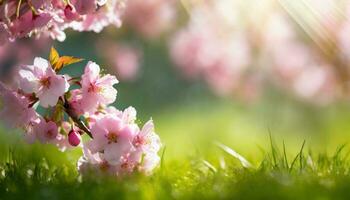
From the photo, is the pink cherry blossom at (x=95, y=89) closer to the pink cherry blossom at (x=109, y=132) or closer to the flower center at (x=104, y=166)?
the pink cherry blossom at (x=109, y=132)

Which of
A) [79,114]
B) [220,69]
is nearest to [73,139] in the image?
[79,114]

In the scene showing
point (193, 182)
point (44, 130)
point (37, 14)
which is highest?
point (37, 14)

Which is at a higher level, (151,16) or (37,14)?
(151,16)

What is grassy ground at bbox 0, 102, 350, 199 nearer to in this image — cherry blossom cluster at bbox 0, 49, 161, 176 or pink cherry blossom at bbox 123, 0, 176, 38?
cherry blossom cluster at bbox 0, 49, 161, 176

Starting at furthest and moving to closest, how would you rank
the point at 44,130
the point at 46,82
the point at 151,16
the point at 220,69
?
the point at 151,16 → the point at 220,69 → the point at 44,130 → the point at 46,82

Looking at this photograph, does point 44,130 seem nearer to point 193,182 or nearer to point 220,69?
point 193,182

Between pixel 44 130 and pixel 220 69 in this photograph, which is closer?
pixel 44 130

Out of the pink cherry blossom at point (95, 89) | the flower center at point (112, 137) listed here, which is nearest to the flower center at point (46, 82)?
the pink cherry blossom at point (95, 89)

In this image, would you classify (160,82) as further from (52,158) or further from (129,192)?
(129,192)
